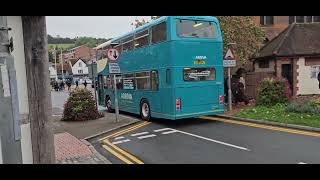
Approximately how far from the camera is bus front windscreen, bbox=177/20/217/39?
11.8 meters

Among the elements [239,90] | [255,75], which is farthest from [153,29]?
[255,75]

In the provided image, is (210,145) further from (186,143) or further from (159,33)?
(159,33)

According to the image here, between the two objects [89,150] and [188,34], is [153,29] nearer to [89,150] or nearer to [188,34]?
[188,34]

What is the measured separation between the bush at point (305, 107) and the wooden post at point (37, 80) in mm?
10650

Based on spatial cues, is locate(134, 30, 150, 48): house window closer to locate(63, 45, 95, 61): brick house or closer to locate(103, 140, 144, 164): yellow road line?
locate(103, 140, 144, 164): yellow road line

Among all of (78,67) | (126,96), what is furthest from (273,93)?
(78,67)

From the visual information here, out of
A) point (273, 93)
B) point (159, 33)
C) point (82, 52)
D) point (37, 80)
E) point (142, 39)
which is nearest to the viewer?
point (37, 80)

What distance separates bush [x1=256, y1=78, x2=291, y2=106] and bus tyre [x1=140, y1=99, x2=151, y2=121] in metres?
5.51

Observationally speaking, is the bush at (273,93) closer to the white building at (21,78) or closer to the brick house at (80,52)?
the white building at (21,78)

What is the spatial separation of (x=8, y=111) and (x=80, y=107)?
1254 cm

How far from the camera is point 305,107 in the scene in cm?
1270

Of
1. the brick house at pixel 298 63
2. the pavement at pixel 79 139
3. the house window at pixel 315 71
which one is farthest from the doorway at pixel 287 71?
the pavement at pixel 79 139

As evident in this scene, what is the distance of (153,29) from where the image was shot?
12.8 m
